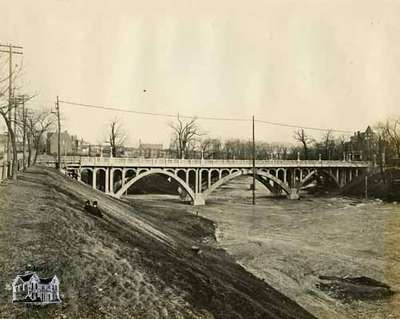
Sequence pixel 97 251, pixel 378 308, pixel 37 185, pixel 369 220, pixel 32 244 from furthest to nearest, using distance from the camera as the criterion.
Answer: pixel 369 220 < pixel 37 185 < pixel 378 308 < pixel 97 251 < pixel 32 244

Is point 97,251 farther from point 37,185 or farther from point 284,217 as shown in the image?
point 284,217

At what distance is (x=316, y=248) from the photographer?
24578 millimetres

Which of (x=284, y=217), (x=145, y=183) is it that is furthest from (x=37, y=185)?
(x=145, y=183)

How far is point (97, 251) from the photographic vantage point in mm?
12469

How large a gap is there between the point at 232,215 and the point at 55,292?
31.3 metres

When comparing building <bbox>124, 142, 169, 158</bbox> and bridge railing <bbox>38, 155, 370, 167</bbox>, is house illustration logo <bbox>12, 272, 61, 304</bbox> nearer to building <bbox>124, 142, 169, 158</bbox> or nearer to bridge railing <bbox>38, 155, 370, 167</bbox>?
bridge railing <bbox>38, 155, 370, 167</bbox>

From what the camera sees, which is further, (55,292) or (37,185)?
(37,185)

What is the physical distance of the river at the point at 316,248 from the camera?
15.6 m

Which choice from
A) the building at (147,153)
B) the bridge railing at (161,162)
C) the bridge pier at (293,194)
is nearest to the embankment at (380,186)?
the bridge railing at (161,162)

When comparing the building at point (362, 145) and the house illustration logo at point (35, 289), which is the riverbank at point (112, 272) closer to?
the house illustration logo at point (35, 289)

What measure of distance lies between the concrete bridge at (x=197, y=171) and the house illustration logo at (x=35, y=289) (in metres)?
31.2

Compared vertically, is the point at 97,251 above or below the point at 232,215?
above

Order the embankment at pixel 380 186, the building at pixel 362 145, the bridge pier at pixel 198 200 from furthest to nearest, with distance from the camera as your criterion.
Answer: the building at pixel 362 145, the embankment at pixel 380 186, the bridge pier at pixel 198 200

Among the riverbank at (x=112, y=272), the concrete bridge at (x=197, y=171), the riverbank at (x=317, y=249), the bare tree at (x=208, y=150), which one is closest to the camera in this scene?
the riverbank at (x=112, y=272)
